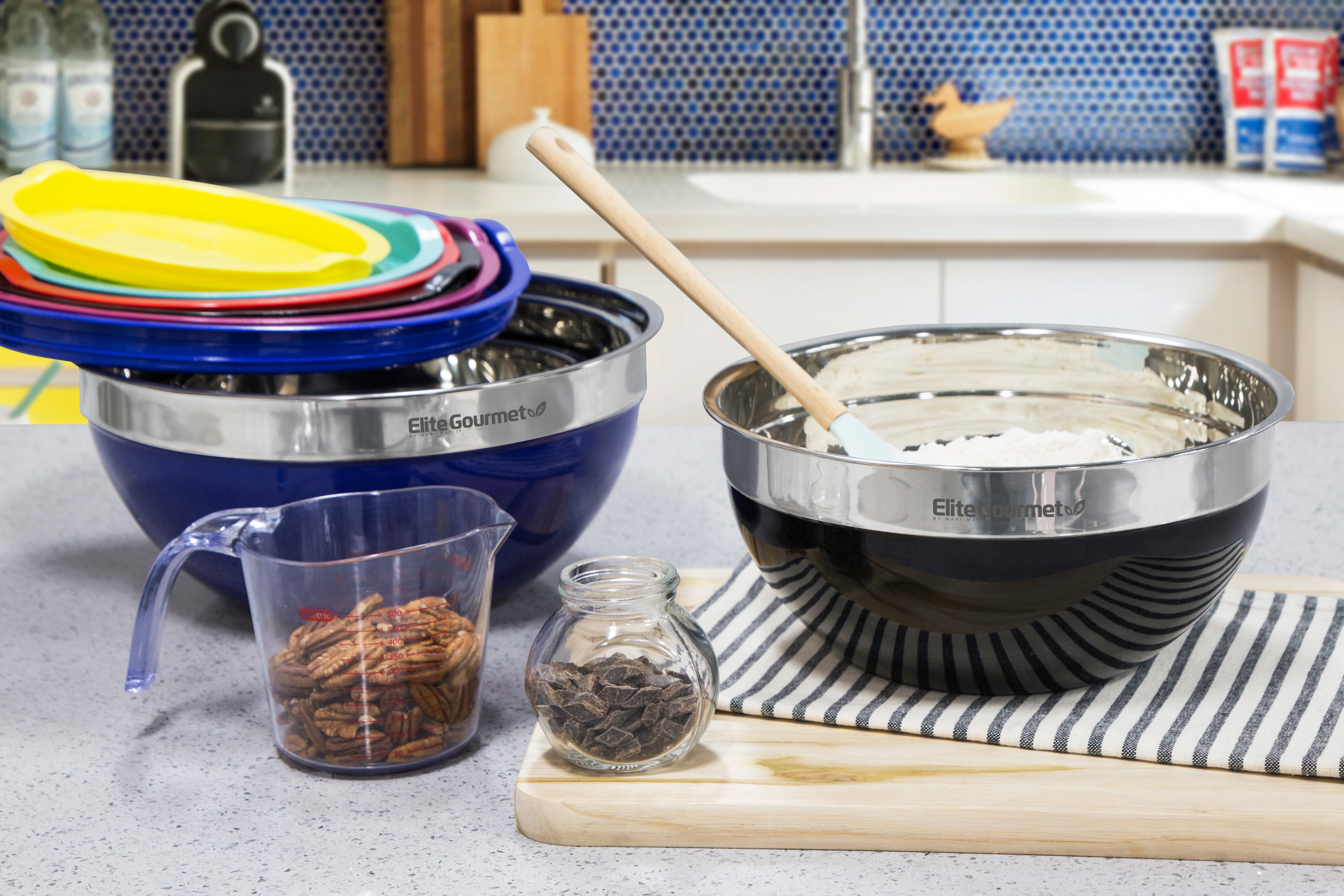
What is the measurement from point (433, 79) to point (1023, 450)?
199 centimetres

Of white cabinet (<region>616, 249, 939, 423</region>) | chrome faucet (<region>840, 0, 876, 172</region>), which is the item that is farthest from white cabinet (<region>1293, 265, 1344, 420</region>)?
chrome faucet (<region>840, 0, 876, 172</region>)

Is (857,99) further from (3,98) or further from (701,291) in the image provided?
(701,291)

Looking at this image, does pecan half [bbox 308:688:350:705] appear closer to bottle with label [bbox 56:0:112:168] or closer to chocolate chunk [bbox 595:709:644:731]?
chocolate chunk [bbox 595:709:644:731]

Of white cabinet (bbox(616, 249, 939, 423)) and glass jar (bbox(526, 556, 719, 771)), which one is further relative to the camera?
white cabinet (bbox(616, 249, 939, 423))

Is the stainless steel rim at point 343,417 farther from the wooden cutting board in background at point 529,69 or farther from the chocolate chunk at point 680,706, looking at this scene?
the wooden cutting board in background at point 529,69

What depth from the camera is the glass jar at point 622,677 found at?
21.7 inches

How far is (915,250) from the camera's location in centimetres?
191

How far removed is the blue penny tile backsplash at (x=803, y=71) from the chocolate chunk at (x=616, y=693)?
2.13 m

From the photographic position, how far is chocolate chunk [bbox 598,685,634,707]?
546 millimetres

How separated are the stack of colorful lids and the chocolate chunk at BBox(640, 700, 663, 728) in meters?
0.21

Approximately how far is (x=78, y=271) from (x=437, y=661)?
0.90ft

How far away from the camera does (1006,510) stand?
558 mm

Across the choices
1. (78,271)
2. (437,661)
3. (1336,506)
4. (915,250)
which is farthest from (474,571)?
(915,250)

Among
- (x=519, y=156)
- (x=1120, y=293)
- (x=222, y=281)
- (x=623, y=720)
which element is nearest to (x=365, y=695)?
(x=623, y=720)
